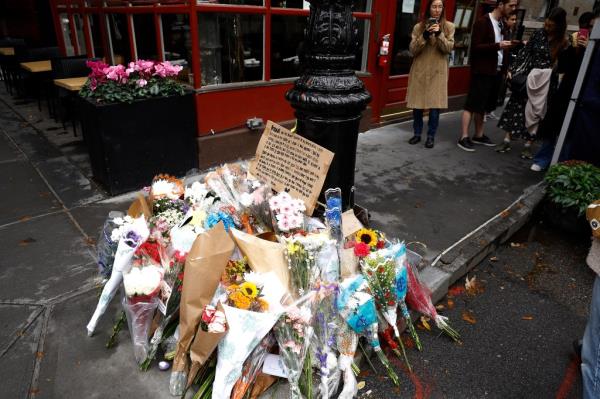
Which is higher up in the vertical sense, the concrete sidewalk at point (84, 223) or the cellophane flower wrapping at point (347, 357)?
the cellophane flower wrapping at point (347, 357)

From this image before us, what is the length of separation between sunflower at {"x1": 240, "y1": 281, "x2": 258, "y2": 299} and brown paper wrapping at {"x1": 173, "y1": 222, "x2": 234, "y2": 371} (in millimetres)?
154

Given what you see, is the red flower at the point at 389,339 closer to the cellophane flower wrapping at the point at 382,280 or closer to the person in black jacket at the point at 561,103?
the cellophane flower wrapping at the point at 382,280

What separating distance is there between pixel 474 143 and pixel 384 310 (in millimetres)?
5247

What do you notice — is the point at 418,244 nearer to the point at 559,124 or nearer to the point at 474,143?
the point at 559,124

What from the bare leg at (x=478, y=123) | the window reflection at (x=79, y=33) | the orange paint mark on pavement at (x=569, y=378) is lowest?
the orange paint mark on pavement at (x=569, y=378)

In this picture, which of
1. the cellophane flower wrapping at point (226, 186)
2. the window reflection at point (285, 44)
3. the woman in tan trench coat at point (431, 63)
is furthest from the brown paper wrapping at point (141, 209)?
the woman in tan trench coat at point (431, 63)

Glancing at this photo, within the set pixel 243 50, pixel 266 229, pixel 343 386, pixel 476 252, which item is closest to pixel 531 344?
pixel 476 252

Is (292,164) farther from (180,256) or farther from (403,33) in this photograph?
(403,33)

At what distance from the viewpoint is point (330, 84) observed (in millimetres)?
2395

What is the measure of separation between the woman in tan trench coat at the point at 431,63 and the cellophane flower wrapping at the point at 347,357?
4684 mm

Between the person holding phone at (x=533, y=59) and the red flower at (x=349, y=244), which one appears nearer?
the red flower at (x=349, y=244)

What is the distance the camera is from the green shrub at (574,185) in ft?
13.4

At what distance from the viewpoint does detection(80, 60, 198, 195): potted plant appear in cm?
422

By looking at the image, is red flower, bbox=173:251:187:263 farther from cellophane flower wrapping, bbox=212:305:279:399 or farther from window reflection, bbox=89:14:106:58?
window reflection, bbox=89:14:106:58
